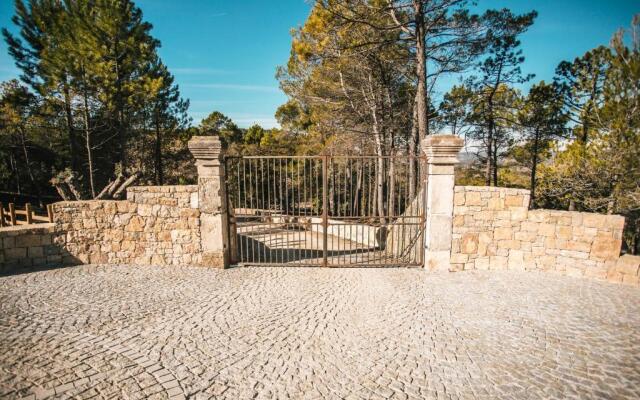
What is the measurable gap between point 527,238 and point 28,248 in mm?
9617

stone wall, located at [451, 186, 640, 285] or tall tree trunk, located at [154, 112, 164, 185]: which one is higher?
tall tree trunk, located at [154, 112, 164, 185]

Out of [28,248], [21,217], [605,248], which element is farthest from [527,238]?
[21,217]

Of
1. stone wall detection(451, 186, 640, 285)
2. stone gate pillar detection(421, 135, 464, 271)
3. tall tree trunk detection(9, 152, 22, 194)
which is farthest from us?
tall tree trunk detection(9, 152, 22, 194)

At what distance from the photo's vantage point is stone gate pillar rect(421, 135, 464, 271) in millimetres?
5387

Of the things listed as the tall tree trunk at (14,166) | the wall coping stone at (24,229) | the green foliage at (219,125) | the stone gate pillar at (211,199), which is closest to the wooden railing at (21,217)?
the wall coping stone at (24,229)

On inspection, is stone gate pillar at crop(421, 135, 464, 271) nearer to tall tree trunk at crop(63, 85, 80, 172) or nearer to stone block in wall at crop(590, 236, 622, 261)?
stone block in wall at crop(590, 236, 622, 261)

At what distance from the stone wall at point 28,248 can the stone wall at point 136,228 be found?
192 mm

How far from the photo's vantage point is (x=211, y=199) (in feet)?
18.7

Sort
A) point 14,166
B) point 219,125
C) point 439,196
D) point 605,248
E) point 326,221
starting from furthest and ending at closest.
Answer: point 219,125 < point 14,166 < point 326,221 < point 439,196 < point 605,248

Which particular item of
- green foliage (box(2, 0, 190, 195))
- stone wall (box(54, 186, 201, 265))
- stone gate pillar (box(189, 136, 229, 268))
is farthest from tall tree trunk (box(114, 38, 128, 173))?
stone gate pillar (box(189, 136, 229, 268))

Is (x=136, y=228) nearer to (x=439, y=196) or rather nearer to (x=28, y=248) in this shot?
(x=28, y=248)

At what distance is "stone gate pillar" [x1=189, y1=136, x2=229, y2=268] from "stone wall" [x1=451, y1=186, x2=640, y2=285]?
4535 millimetres

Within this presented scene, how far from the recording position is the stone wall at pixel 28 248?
554 cm

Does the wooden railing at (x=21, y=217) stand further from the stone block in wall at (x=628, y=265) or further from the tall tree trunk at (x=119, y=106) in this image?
the stone block in wall at (x=628, y=265)
